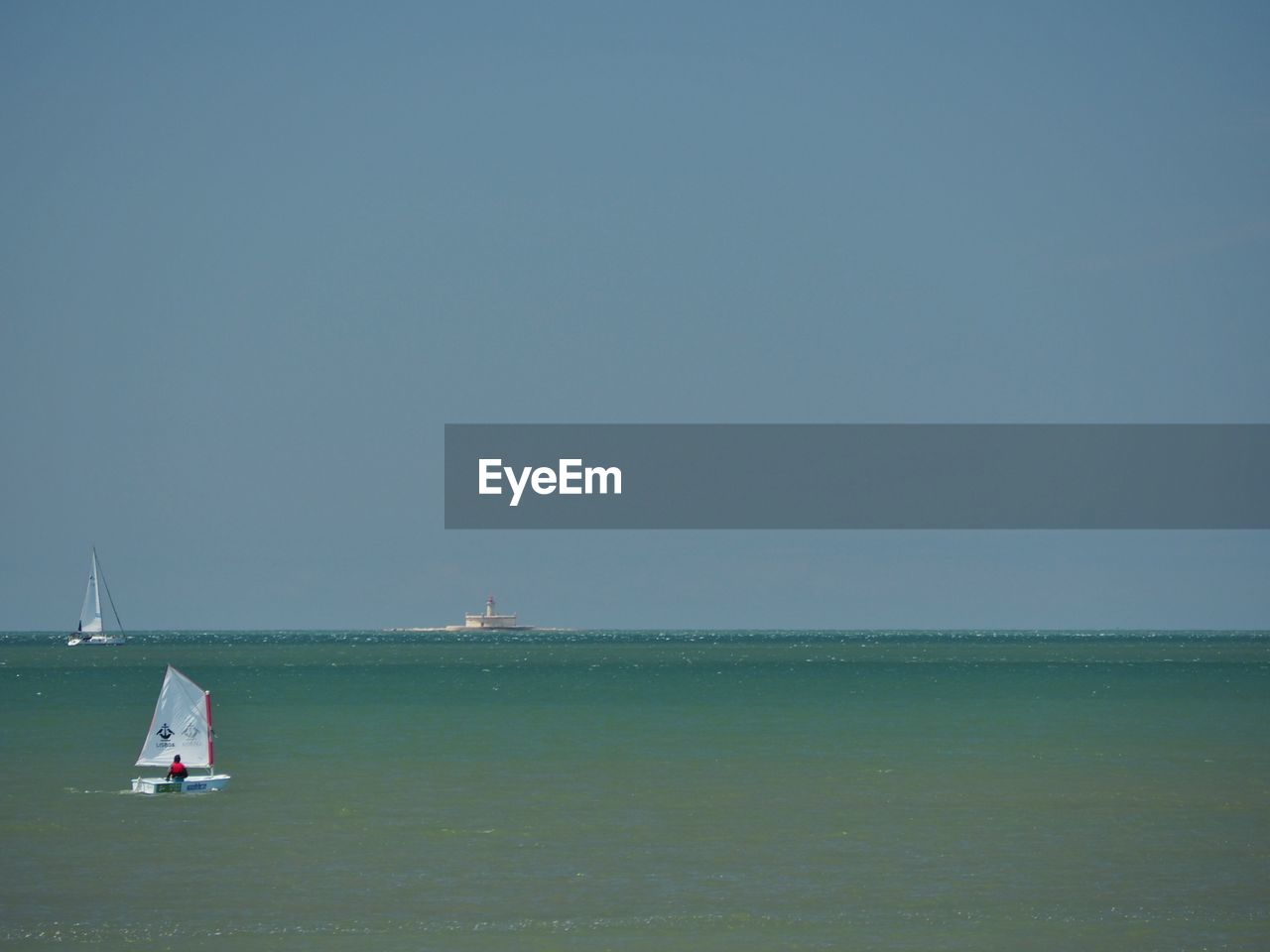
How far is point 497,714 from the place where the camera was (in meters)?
112

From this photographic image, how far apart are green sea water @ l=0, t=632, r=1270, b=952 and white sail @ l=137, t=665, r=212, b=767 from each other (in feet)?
7.06

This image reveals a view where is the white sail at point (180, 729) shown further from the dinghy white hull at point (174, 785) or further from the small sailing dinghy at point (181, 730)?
the dinghy white hull at point (174, 785)

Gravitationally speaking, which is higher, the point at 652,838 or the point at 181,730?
the point at 181,730

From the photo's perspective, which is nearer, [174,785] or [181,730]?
[174,785]

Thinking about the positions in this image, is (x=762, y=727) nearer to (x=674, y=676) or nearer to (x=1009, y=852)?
(x=1009, y=852)

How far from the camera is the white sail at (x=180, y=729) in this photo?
218 feet

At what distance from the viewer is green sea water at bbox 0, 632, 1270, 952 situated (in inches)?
1468

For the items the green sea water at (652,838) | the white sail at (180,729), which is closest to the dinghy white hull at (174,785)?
the green sea water at (652,838)

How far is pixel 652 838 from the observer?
→ 4988 cm

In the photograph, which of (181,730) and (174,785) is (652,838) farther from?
(181,730)

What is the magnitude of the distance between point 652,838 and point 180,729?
2532 cm

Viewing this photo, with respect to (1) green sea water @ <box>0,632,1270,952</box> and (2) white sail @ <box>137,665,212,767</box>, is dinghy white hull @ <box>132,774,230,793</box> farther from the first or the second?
(2) white sail @ <box>137,665,212,767</box>

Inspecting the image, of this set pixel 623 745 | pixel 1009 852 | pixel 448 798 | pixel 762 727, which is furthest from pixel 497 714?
pixel 1009 852

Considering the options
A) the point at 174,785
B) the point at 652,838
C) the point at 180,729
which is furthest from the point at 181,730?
the point at 652,838
